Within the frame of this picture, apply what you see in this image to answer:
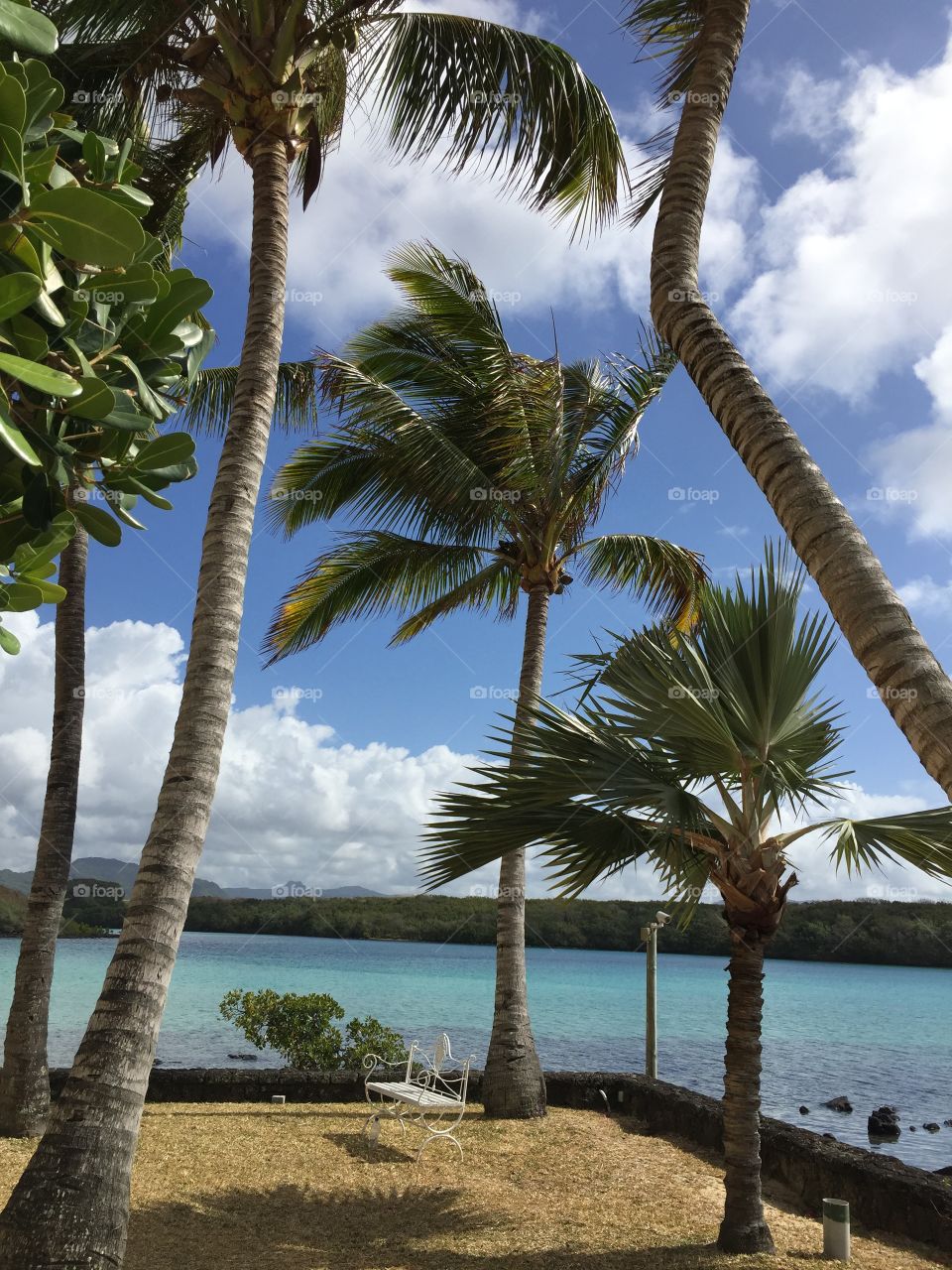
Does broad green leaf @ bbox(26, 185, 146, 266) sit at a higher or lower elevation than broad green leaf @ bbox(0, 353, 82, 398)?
higher

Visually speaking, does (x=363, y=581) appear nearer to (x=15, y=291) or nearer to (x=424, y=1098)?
(x=424, y=1098)

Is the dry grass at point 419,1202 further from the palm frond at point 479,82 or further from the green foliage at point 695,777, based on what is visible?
the palm frond at point 479,82

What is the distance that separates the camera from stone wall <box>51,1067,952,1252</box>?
621cm

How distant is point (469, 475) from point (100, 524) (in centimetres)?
807

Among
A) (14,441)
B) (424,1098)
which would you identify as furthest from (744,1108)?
(14,441)

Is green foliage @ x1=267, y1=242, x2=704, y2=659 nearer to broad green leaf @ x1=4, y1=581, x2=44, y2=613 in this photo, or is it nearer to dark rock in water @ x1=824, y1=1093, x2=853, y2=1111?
broad green leaf @ x1=4, y1=581, x2=44, y2=613

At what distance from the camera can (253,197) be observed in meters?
6.55

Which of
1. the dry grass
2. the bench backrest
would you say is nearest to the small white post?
the dry grass

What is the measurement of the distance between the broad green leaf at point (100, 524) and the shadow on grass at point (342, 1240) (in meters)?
4.51

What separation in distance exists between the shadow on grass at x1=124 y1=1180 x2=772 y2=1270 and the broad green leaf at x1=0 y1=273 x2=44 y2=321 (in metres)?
5.30

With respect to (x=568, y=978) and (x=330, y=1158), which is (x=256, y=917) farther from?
(x=330, y=1158)

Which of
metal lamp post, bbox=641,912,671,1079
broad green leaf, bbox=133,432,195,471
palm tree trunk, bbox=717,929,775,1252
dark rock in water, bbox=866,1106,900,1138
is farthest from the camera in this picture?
dark rock in water, bbox=866,1106,900,1138

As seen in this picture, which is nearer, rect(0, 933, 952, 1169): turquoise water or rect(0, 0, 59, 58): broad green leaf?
rect(0, 0, 59, 58): broad green leaf

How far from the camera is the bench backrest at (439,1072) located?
8781mm
